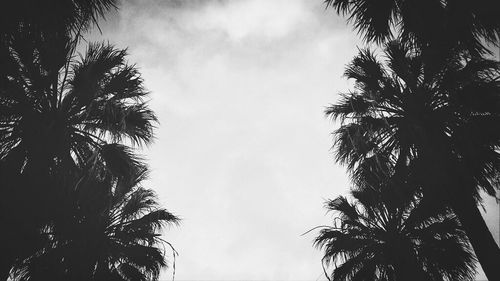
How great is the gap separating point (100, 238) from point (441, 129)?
9.70 meters

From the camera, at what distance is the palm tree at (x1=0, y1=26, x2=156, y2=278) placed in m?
5.39

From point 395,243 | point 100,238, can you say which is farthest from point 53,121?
point 395,243

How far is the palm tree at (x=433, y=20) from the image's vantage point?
180 inches

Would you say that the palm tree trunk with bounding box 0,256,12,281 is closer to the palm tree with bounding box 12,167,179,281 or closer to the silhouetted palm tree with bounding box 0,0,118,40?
the palm tree with bounding box 12,167,179,281

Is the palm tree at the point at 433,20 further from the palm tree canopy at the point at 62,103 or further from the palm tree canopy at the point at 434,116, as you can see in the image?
the palm tree canopy at the point at 62,103

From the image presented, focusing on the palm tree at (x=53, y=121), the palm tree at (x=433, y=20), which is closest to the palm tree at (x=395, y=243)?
the palm tree at (x=433, y=20)

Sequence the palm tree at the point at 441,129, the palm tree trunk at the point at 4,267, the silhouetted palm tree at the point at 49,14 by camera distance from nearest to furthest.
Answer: the silhouetted palm tree at the point at 49,14 < the palm tree trunk at the point at 4,267 < the palm tree at the point at 441,129

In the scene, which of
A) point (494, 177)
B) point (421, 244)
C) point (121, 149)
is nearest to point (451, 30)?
point (494, 177)

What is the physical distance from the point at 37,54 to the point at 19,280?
6.05 meters

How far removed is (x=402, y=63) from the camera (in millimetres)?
7434

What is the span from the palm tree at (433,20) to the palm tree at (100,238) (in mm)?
6658

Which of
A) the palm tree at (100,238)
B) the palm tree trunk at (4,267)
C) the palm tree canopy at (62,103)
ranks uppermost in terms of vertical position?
the palm tree canopy at (62,103)

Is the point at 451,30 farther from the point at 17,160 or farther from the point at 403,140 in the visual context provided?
the point at 17,160

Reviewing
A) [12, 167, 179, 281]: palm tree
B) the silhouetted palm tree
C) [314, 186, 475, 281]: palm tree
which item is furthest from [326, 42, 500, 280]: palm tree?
[12, 167, 179, 281]: palm tree
